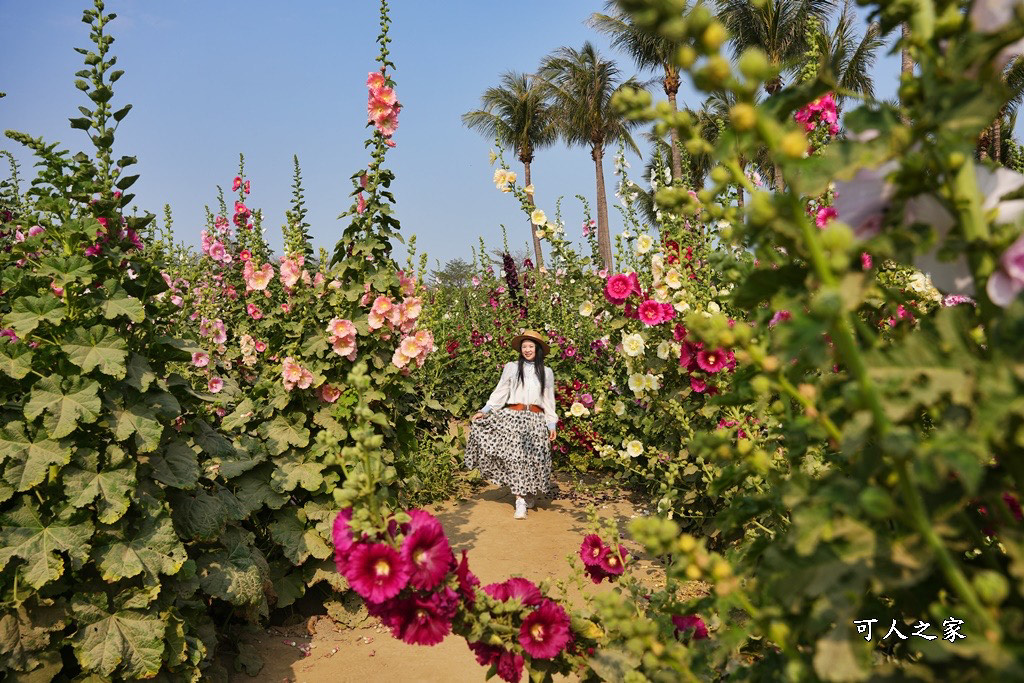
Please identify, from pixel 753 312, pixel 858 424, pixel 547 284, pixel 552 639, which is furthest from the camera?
pixel 547 284

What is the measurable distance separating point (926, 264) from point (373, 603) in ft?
3.35

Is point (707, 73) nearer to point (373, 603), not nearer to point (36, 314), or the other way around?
point (373, 603)

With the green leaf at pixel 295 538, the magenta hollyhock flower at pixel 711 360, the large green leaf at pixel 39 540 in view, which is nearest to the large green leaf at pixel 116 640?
the large green leaf at pixel 39 540

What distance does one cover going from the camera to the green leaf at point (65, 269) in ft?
7.87

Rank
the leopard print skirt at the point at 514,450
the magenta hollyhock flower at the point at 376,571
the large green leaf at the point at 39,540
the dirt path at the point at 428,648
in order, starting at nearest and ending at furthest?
the magenta hollyhock flower at the point at 376,571
the large green leaf at the point at 39,540
the dirt path at the point at 428,648
the leopard print skirt at the point at 514,450

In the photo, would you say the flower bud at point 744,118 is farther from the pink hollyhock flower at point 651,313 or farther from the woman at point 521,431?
the woman at point 521,431

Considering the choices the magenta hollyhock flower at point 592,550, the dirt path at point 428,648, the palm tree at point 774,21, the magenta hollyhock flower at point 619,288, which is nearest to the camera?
the magenta hollyhock flower at point 592,550

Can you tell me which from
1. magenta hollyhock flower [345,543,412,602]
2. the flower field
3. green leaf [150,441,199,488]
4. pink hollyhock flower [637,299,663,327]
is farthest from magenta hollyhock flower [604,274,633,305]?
magenta hollyhock flower [345,543,412,602]

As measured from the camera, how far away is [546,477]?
565cm

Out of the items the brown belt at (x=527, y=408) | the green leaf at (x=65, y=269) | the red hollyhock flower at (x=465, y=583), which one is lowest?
the red hollyhock flower at (x=465, y=583)

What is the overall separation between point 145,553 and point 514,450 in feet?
11.3

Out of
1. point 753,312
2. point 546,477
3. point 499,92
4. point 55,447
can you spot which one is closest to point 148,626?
point 55,447

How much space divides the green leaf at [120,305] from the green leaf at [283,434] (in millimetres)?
1231

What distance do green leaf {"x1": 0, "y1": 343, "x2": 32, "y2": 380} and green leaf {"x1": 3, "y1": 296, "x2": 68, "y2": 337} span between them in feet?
0.22
